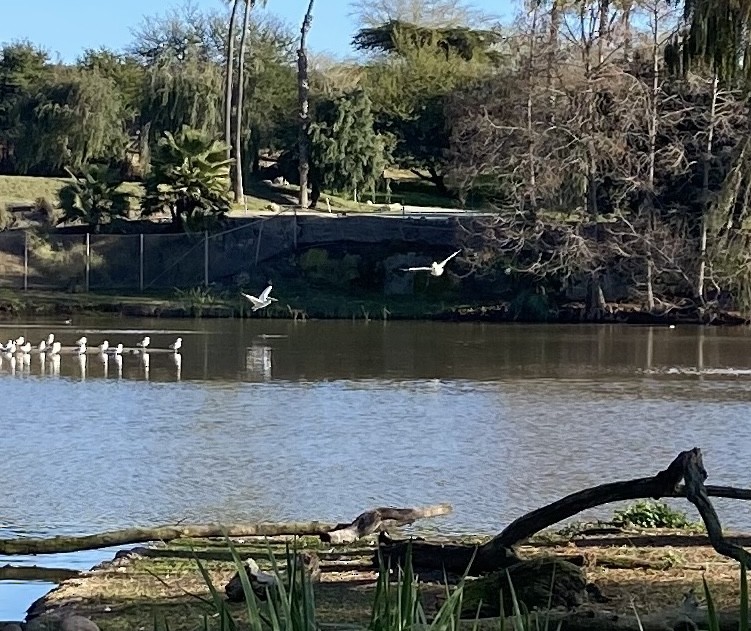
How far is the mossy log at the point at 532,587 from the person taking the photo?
7652 millimetres

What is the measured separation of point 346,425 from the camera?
20.1 meters

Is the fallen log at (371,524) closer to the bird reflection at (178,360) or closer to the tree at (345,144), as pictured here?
the bird reflection at (178,360)

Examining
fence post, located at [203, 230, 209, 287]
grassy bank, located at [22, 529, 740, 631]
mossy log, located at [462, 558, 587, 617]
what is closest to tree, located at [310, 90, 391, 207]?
fence post, located at [203, 230, 209, 287]

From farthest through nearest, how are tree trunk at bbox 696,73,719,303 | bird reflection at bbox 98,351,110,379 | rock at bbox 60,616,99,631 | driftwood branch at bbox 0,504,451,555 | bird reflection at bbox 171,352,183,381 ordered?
1. tree trunk at bbox 696,73,719,303
2. bird reflection at bbox 98,351,110,379
3. bird reflection at bbox 171,352,183,381
4. driftwood branch at bbox 0,504,451,555
5. rock at bbox 60,616,99,631

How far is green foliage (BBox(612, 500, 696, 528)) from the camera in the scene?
12164mm

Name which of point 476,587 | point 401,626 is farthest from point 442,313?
point 401,626

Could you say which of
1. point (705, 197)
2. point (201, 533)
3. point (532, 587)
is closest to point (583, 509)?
point (532, 587)

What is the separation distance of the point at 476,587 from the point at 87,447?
10.6 m

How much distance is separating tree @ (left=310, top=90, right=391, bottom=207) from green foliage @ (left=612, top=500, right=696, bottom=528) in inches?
1509

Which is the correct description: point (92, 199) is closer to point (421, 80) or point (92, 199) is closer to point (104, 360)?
point (104, 360)

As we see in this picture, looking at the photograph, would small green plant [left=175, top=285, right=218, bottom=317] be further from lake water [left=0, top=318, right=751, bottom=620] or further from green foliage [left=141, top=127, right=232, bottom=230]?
lake water [left=0, top=318, right=751, bottom=620]

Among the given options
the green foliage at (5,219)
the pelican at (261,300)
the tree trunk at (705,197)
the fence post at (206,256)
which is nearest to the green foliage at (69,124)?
the green foliage at (5,219)

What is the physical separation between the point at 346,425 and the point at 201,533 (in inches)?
367

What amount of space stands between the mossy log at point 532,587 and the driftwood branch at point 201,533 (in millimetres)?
2963
